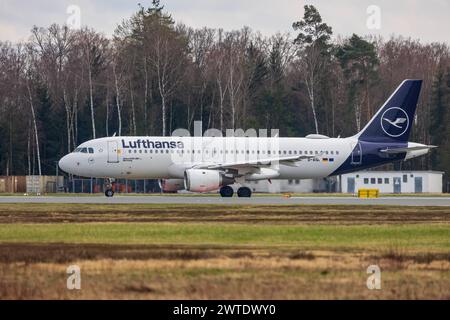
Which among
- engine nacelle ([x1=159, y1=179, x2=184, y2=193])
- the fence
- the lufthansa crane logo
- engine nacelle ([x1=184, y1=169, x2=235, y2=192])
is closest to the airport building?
the fence

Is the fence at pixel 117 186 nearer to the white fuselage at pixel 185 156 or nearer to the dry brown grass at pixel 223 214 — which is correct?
the white fuselage at pixel 185 156

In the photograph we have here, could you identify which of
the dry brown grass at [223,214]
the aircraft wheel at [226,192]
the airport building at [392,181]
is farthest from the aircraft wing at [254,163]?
the airport building at [392,181]

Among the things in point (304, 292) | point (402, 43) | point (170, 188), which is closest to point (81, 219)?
point (304, 292)

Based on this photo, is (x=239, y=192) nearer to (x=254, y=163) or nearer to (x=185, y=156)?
(x=254, y=163)

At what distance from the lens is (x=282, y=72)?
121 meters

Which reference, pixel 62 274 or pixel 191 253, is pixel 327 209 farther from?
pixel 62 274

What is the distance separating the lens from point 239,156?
6494 cm

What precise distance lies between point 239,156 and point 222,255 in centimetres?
4020

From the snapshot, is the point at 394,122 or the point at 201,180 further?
the point at 394,122

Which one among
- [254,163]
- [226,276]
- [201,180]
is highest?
[254,163]

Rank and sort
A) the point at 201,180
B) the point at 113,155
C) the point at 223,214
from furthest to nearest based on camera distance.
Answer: the point at 113,155, the point at 201,180, the point at 223,214

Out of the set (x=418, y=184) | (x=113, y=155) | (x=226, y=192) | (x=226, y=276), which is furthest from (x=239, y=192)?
(x=226, y=276)

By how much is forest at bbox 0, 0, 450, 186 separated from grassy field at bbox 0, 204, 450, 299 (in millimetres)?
58803

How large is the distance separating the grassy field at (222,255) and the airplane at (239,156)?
2000 cm
